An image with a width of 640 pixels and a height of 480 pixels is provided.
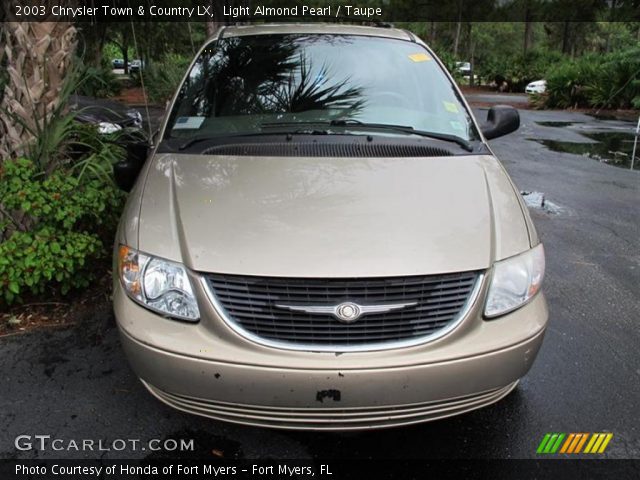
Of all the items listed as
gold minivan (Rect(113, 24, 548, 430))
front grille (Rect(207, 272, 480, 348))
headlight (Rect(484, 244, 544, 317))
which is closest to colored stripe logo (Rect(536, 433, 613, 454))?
gold minivan (Rect(113, 24, 548, 430))

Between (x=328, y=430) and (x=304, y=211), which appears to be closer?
(x=328, y=430)

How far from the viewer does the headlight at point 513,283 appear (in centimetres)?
213

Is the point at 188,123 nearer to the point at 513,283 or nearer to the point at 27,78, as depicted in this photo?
the point at 27,78

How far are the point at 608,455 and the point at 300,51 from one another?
9.23ft

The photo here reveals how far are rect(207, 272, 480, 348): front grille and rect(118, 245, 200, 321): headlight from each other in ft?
0.38

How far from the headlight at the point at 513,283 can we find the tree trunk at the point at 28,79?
307 cm

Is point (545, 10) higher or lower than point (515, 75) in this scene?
higher

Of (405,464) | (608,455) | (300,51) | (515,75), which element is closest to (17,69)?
(300,51)

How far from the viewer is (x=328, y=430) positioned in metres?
2.08

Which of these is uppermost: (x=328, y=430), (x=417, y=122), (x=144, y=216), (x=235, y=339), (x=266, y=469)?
(x=417, y=122)

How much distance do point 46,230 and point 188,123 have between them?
1.14 m

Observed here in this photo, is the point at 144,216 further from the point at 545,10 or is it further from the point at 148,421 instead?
the point at 545,10

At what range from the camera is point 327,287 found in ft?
6.54

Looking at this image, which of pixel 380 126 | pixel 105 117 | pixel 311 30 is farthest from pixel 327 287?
pixel 105 117
